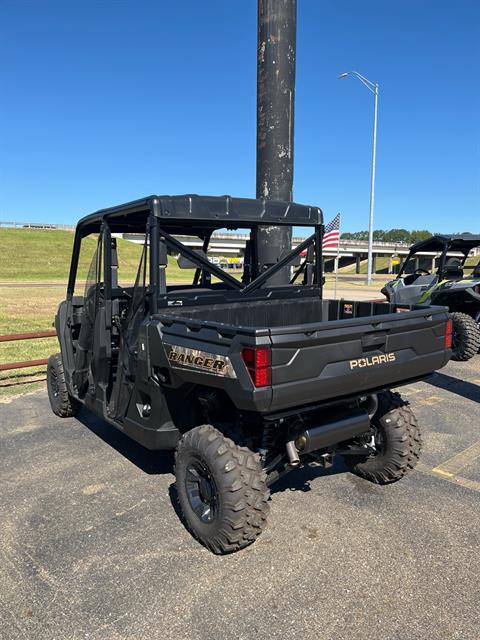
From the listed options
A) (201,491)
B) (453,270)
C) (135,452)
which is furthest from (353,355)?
(453,270)

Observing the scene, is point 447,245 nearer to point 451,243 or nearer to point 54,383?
point 451,243

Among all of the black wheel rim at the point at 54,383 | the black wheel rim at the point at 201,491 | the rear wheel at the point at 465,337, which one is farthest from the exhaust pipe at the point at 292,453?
Result: the rear wheel at the point at 465,337

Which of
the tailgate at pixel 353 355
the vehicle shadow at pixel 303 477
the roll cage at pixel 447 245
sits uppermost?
the roll cage at pixel 447 245

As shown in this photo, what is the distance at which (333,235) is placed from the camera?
14.8 m

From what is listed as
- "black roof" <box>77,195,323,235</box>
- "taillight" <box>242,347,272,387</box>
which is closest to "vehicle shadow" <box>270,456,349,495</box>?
"taillight" <box>242,347,272,387</box>

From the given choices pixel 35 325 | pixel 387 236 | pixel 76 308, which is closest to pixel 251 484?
pixel 76 308

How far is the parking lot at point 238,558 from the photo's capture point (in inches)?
95.3

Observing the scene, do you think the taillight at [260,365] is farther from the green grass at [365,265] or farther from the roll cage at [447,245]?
the green grass at [365,265]

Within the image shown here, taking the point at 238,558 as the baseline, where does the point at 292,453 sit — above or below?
above

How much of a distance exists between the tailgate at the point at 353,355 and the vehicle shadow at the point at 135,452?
194 cm

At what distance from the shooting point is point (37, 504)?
360 centimetres

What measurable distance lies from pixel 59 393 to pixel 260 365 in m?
3.53

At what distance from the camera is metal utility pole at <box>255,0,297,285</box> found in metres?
6.77

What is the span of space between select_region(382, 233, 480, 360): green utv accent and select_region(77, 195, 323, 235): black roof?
5.40 metres
